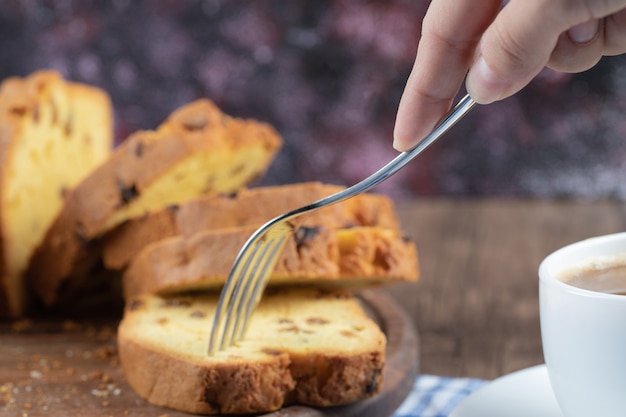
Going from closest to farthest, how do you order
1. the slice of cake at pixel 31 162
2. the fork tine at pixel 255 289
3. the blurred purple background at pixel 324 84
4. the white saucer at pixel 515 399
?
the white saucer at pixel 515 399 → the fork tine at pixel 255 289 → the slice of cake at pixel 31 162 → the blurred purple background at pixel 324 84

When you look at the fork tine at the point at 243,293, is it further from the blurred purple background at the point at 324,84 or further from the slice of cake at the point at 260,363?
the blurred purple background at the point at 324,84

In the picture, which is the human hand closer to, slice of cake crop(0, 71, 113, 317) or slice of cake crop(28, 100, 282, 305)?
slice of cake crop(28, 100, 282, 305)

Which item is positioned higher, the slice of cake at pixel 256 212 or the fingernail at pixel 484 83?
the fingernail at pixel 484 83

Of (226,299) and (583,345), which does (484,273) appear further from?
(583,345)

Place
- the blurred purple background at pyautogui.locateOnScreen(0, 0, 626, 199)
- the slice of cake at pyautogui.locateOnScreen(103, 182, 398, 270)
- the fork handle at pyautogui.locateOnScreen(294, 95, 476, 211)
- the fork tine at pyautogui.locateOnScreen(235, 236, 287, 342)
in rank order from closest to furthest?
1. the fork handle at pyautogui.locateOnScreen(294, 95, 476, 211)
2. the fork tine at pyautogui.locateOnScreen(235, 236, 287, 342)
3. the slice of cake at pyautogui.locateOnScreen(103, 182, 398, 270)
4. the blurred purple background at pyautogui.locateOnScreen(0, 0, 626, 199)

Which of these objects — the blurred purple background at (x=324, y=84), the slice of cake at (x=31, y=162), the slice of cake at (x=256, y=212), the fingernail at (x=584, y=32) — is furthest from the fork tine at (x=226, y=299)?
the blurred purple background at (x=324, y=84)

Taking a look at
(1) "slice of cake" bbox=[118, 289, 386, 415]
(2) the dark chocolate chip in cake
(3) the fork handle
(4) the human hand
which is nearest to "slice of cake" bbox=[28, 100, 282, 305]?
(2) the dark chocolate chip in cake

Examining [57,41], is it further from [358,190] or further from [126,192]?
[358,190]
